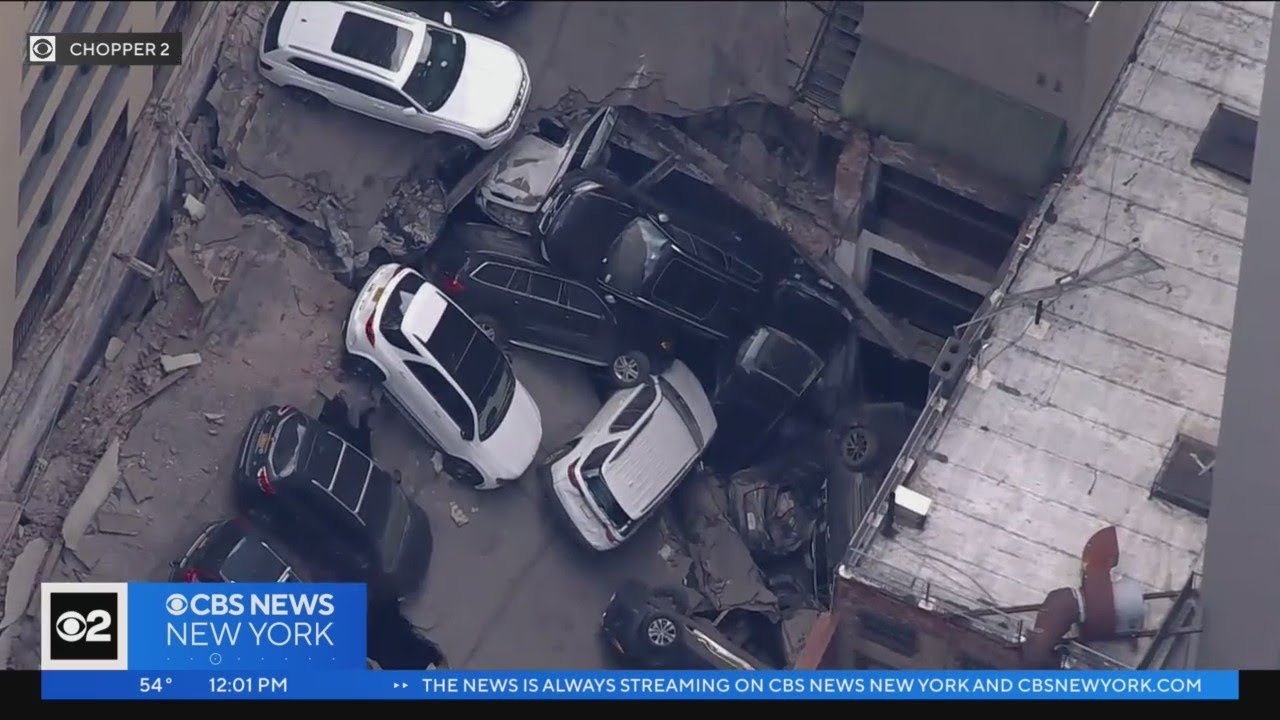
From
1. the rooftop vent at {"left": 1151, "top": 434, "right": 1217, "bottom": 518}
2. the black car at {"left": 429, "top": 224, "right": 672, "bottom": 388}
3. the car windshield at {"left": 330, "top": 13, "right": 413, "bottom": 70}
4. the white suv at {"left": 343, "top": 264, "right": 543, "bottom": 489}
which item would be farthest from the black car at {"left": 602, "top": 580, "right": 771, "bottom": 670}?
the car windshield at {"left": 330, "top": 13, "right": 413, "bottom": 70}

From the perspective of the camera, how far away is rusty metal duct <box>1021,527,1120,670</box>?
1573 cm

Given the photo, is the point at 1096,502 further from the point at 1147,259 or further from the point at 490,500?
the point at 490,500

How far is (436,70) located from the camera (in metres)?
19.8

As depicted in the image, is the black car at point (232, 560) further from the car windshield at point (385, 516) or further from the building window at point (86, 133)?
the building window at point (86, 133)

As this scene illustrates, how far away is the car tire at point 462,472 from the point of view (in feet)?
64.3

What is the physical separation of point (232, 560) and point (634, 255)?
6.06 m

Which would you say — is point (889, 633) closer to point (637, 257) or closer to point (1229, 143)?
point (637, 257)

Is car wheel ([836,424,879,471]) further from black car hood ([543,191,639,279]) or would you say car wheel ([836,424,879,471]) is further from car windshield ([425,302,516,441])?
car windshield ([425,302,516,441])

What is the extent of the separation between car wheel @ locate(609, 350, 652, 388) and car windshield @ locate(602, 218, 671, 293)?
2.86 feet

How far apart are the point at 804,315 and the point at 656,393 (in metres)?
2.23

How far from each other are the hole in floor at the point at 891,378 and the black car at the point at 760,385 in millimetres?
1072

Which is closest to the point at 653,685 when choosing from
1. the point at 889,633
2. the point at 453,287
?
the point at 889,633

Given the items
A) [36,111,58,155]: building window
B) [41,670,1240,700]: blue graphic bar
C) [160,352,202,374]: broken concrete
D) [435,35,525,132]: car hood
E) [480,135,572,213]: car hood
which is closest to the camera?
[41,670,1240,700]: blue graphic bar

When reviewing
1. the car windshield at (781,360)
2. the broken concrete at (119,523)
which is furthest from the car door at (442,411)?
the car windshield at (781,360)
